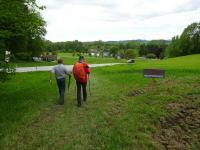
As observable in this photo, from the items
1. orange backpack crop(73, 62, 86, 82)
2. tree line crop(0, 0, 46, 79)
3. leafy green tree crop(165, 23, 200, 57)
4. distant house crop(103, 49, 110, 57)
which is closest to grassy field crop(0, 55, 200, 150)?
orange backpack crop(73, 62, 86, 82)

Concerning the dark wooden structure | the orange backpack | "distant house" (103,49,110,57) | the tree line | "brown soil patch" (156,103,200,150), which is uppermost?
the tree line

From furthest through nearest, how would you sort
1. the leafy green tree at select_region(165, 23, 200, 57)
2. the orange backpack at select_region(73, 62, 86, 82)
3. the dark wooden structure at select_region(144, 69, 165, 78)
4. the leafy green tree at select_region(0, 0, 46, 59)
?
the leafy green tree at select_region(165, 23, 200, 57)
the dark wooden structure at select_region(144, 69, 165, 78)
the leafy green tree at select_region(0, 0, 46, 59)
the orange backpack at select_region(73, 62, 86, 82)

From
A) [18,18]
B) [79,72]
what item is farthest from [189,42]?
[79,72]

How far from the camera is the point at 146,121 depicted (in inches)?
395

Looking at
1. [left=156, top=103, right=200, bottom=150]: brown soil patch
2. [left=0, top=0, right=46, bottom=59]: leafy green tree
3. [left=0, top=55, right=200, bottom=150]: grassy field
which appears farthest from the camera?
[left=0, top=0, right=46, bottom=59]: leafy green tree

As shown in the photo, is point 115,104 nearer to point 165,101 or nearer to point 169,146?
point 165,101

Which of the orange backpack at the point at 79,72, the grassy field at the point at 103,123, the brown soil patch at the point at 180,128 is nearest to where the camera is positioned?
the grassy field at the point at 103,123

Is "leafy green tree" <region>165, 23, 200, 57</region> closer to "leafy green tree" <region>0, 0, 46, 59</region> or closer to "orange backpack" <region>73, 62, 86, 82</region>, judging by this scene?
"leafy green tree" <region>0, 0, 46, 59</region>

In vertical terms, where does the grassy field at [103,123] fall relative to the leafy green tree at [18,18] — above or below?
below

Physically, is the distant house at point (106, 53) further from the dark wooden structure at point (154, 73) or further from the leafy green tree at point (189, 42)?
the dark wooden structure at point (154, 73)

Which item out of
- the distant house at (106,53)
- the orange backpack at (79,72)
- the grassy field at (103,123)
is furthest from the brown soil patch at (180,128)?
the distant house at (106,53)

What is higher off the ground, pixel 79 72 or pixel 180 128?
pixel 79 72

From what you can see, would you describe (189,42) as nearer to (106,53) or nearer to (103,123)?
(106,53)

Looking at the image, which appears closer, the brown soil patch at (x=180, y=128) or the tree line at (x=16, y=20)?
the brown soil patch at (x=180, y=128)
